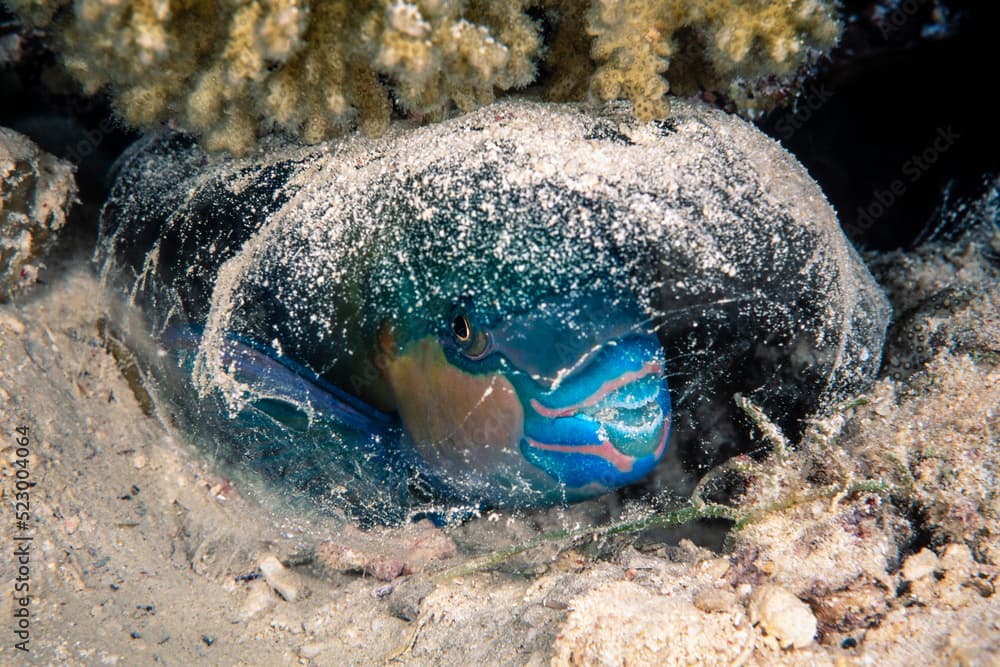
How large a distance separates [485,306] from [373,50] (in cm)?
97

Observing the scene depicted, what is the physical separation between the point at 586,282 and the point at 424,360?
647mm

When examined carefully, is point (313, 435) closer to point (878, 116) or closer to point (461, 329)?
point (461, 329)

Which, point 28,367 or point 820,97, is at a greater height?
point 820,97

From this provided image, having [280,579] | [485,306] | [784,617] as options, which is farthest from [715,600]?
[280,579]

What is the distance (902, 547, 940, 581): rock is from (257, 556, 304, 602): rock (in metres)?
2.24

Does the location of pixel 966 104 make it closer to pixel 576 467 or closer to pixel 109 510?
pixel 576 467

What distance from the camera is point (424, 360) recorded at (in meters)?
2.11

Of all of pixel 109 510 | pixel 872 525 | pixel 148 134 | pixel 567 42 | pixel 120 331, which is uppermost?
pixel 567 42

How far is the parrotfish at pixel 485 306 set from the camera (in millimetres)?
1964

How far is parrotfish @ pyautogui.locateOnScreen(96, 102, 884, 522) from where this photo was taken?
1.96m

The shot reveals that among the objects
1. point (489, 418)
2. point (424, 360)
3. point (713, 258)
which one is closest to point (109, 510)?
point (424, 360)

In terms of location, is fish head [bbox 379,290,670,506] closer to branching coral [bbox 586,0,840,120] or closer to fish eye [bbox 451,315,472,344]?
fish eye [bbox 451,315,472,344]

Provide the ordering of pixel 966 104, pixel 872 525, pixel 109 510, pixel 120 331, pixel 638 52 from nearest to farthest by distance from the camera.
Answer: pixel 872 525
pixel 638 52
pixel 109 510
pixel 120 331
pixel 966 104

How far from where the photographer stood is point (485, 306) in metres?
1.99
